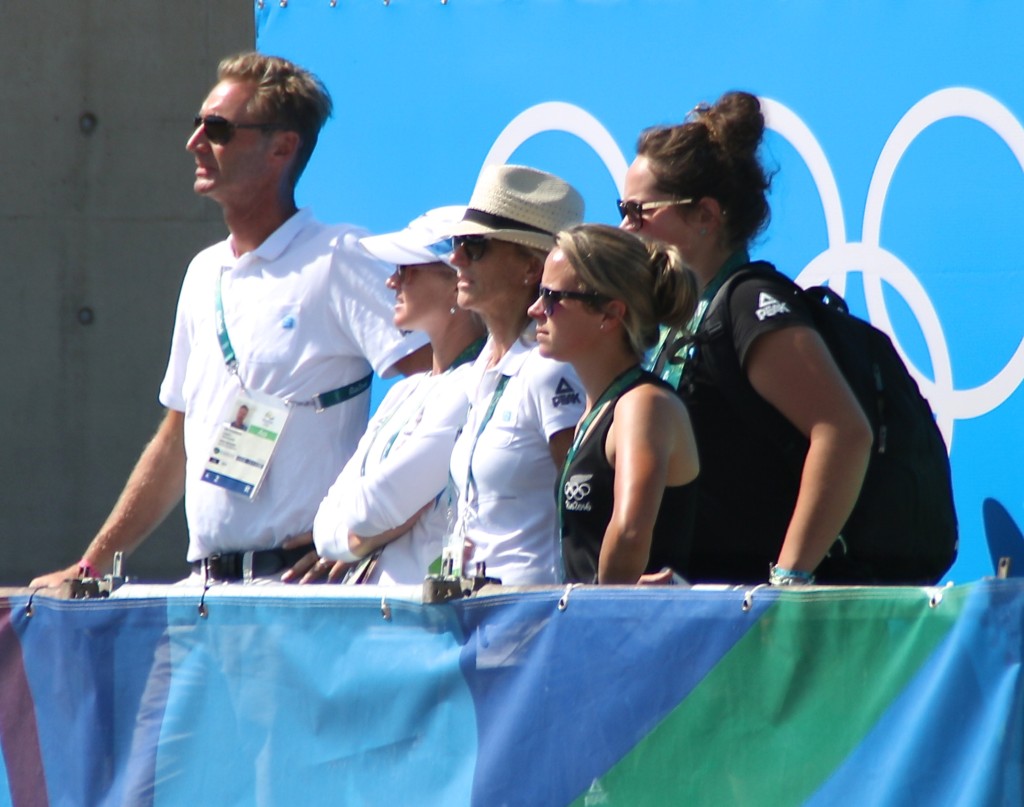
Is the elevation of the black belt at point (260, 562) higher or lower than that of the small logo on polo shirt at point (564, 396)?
lower

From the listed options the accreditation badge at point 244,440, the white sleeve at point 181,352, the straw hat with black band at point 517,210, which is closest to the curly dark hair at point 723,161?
the straw hat with black band at point 517,210

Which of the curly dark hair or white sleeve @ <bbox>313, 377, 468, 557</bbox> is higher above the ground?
the curly dark hair

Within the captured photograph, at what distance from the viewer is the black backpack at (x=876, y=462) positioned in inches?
110

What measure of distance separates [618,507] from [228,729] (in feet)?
2.32

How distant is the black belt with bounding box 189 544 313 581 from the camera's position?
11.8ft

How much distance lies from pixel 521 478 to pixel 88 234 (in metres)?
6.66

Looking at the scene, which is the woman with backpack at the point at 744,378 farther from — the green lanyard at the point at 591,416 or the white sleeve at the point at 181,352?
the white sleeve at the point at 181,352

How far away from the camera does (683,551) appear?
267 centimetres

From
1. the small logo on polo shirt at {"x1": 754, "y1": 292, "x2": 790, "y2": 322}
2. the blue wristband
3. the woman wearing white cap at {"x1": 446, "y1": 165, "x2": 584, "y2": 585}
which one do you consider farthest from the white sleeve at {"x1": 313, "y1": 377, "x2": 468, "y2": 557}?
the blue wristband

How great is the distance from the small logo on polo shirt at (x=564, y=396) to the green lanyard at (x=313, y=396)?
36.0 inches

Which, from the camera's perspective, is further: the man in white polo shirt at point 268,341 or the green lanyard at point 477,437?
the man in white polo shirt at point 268,341

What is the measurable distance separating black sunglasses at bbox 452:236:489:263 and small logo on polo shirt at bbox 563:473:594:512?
63cm

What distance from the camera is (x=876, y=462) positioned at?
2.82m

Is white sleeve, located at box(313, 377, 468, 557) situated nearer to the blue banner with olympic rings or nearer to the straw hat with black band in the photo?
the straw hat with black band
